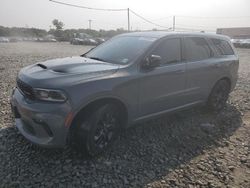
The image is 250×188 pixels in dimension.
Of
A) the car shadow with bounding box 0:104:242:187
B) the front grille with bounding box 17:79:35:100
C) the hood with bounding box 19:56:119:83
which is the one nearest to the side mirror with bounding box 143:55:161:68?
the hood with bounding box 19:56:119:83

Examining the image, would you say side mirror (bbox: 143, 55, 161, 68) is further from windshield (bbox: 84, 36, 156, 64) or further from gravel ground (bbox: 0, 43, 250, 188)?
gravel ground (bbox: 0, 43, 250, 188)

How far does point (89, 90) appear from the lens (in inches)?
137

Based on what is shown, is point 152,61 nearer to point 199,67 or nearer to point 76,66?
point 76,66

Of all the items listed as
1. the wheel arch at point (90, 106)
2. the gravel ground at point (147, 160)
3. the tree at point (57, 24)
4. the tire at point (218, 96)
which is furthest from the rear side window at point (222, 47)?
the tree at point (57, 24)

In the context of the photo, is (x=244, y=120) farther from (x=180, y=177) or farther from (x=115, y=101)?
(x=115, y=101)

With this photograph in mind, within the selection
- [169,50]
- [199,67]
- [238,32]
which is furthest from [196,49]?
[238,32]

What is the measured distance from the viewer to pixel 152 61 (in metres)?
4.15

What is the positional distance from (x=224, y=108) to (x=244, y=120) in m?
0.72

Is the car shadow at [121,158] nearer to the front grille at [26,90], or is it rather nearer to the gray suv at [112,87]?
the gray suv at [112,87]

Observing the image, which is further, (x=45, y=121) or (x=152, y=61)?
(x=152, y=61)

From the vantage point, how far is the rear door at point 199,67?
16.4ft

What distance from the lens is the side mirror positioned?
4117 mm

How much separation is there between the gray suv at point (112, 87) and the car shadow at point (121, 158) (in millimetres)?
278

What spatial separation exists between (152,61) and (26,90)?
1.86 metres
